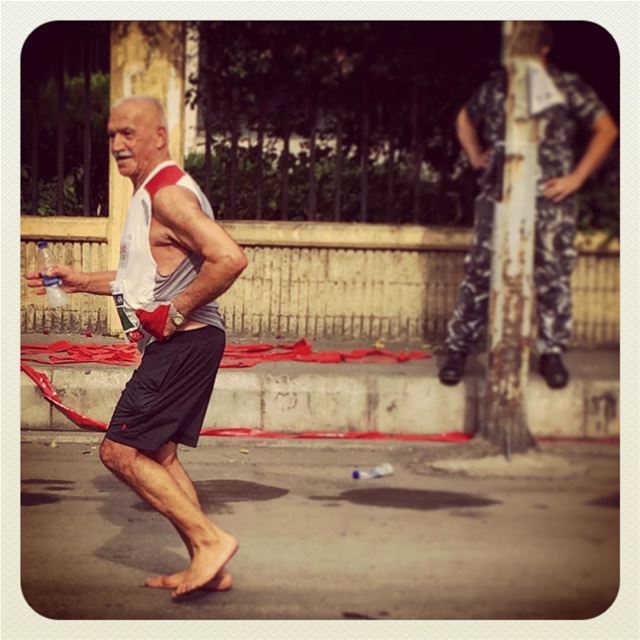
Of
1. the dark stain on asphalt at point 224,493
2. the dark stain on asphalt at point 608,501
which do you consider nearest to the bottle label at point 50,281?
the dark stain on asphalt at point 224,493

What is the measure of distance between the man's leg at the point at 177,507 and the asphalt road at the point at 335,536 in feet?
0.18

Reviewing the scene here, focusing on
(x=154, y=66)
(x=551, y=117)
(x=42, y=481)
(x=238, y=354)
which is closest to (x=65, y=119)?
(x=154, y=66)

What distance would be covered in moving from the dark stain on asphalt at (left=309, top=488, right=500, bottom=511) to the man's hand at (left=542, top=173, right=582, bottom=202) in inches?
33.7

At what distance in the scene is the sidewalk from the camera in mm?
4336

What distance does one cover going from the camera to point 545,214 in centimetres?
430

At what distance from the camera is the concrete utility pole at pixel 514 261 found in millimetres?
4273

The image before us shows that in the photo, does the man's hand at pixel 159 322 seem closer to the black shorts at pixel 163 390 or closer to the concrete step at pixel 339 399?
the black shorts at pixel 163 390

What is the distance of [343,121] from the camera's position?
4441mm

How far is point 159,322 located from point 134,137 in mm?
527

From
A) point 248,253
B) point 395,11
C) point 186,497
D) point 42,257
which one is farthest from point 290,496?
point 395,11

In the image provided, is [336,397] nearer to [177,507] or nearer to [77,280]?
[177,507]

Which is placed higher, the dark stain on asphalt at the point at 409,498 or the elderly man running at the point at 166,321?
the elderly man running at the point at 166,321

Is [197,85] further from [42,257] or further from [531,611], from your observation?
[531,611]
